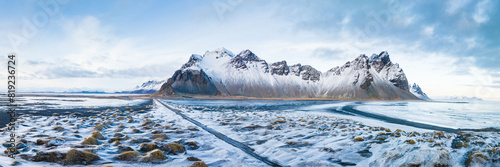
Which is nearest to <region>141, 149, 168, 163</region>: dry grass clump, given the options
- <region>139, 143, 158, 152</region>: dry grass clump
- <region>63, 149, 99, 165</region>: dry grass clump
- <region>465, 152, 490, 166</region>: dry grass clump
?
<region>139, 143, 158, 152</region>: dry grass clump

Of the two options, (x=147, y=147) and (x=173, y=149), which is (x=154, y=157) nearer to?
(x=173, y=149)

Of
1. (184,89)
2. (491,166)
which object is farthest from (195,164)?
(184,89)

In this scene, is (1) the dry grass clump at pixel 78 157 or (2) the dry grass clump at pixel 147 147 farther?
(2) the dry grass clump at pixel 147 147

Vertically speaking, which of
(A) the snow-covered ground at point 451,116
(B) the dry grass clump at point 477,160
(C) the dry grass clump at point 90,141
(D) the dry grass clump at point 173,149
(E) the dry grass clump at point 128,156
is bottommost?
(A) the snow-covered ground at point 451,116

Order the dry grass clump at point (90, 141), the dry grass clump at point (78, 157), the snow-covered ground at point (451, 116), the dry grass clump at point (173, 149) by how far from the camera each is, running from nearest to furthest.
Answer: the dry grass clump at point (78, 157)
the dry grass clump at point (173, 149)
the dry grass clump at point (90, 141)
the snow-covered ground at point (451, 116)

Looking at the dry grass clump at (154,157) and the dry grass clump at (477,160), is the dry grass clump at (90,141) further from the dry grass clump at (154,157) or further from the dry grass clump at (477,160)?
the dry grass clump at (477,160)

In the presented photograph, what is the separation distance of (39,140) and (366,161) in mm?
15257

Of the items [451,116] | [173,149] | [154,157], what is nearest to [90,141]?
[173,149]

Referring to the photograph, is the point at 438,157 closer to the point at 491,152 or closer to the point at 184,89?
the point at 491,152

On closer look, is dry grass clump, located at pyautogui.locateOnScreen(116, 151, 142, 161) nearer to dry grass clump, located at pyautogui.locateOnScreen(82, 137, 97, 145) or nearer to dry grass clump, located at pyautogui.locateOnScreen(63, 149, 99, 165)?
dry grass clump, located at pyautogui.locateOnScreen(63, 149, 99, 165)

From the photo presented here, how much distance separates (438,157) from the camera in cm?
891

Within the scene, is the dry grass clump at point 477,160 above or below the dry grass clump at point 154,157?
below

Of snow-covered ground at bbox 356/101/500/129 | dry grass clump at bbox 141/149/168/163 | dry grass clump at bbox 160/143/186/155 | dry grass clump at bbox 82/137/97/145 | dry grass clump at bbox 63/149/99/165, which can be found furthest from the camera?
snow-covered ground at bbox 356/101/500/129

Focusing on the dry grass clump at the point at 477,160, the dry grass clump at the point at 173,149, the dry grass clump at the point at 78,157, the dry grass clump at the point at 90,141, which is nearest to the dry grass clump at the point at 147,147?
the dry grass clump at the point at 173,149
